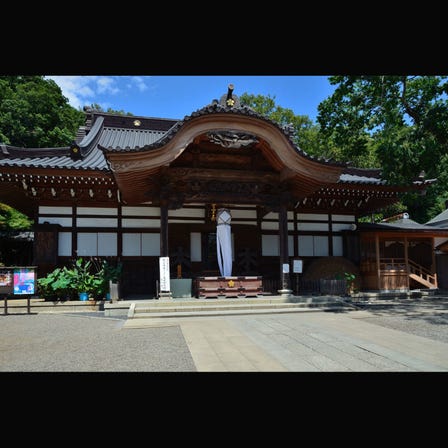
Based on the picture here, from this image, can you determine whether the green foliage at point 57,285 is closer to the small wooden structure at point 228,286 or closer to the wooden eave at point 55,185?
the wooden eave at point 55,185

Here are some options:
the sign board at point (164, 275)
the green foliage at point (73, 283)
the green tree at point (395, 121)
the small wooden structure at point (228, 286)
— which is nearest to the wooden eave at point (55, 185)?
the green foliage at point (73, 283)

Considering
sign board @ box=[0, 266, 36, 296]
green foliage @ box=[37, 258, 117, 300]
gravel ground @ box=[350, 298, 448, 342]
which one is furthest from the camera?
green foliage @ box=[37, 258, 117, 300]

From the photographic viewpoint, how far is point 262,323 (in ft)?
25.4

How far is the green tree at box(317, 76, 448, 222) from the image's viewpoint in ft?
33.6

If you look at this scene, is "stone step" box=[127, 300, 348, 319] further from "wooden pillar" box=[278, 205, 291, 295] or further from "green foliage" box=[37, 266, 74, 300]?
"green foliage" box=[37, 266, 74, 300]

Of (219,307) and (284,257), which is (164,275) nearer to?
(219,307)

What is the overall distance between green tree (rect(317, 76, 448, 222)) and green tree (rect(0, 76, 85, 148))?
23.8m

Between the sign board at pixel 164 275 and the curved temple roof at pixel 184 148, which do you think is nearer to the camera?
the curved temple roof at pixel 184 148

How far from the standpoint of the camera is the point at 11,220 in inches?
696

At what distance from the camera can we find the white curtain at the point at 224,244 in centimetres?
1103

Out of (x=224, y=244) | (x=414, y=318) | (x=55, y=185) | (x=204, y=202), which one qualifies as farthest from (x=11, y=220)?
(x=414, y=318)

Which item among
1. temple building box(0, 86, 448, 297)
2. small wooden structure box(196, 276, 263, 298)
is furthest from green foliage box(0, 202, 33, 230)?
small wooden structure box(196, 276, 263, 298)

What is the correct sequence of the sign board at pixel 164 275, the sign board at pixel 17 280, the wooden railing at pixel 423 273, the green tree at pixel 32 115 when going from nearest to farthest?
the sign board at pixel 17 280, the sign board at pixel 164 275, the wooden railing at pixel 423 273, the green tree at pixel 32 115

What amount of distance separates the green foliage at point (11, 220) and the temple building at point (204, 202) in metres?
4.36
